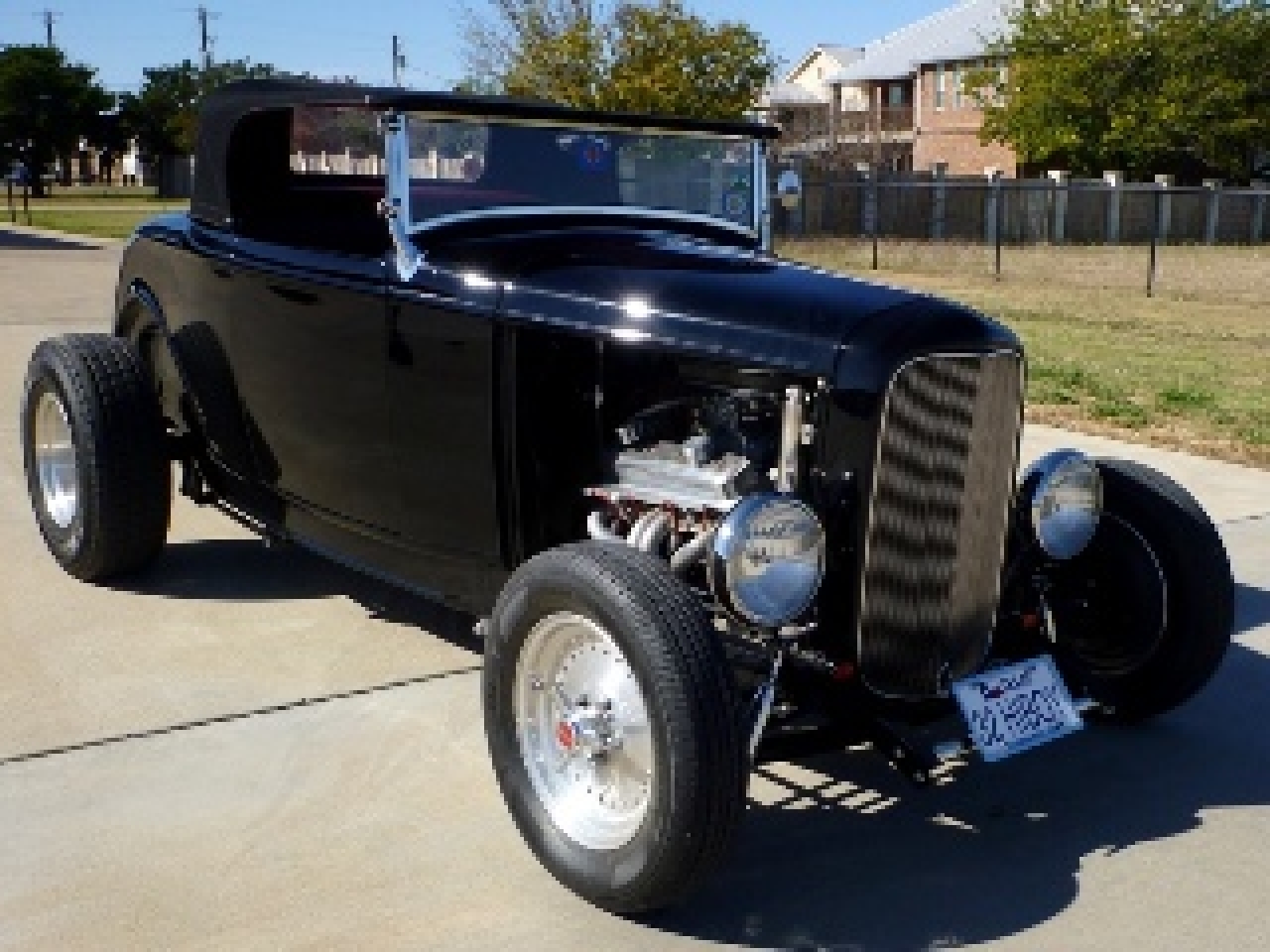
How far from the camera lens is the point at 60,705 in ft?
13.6

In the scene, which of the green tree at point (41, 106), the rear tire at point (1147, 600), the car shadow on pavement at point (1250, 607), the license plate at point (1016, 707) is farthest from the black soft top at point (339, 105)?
the green tree at point (41, 106)

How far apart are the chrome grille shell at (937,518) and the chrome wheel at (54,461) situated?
11.1ft

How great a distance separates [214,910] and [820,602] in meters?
1.55

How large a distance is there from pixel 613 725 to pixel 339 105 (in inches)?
85.6

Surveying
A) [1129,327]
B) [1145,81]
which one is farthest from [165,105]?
[1129,327]

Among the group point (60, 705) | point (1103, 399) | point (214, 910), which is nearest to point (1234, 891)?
point (214, 910)

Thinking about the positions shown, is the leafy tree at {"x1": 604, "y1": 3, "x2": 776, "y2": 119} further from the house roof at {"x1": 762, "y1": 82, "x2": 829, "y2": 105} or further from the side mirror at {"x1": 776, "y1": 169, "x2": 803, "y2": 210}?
the house roof at {"x1": 762, "y1": 82, "x2": 829, "y2": 105}

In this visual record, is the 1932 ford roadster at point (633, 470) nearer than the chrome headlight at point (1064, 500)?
Yes

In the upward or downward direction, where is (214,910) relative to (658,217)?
downward

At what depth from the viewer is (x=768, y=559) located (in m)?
3.15

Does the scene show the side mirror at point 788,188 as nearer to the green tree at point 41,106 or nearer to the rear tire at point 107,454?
the rear tire at point 107,454

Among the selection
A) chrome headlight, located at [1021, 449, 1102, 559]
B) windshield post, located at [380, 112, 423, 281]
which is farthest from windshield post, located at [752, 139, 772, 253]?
chrome headlight, located at [1021, 449, 1102, 559]

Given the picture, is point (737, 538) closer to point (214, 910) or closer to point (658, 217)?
point (214, 910)

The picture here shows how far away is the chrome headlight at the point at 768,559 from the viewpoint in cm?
311
